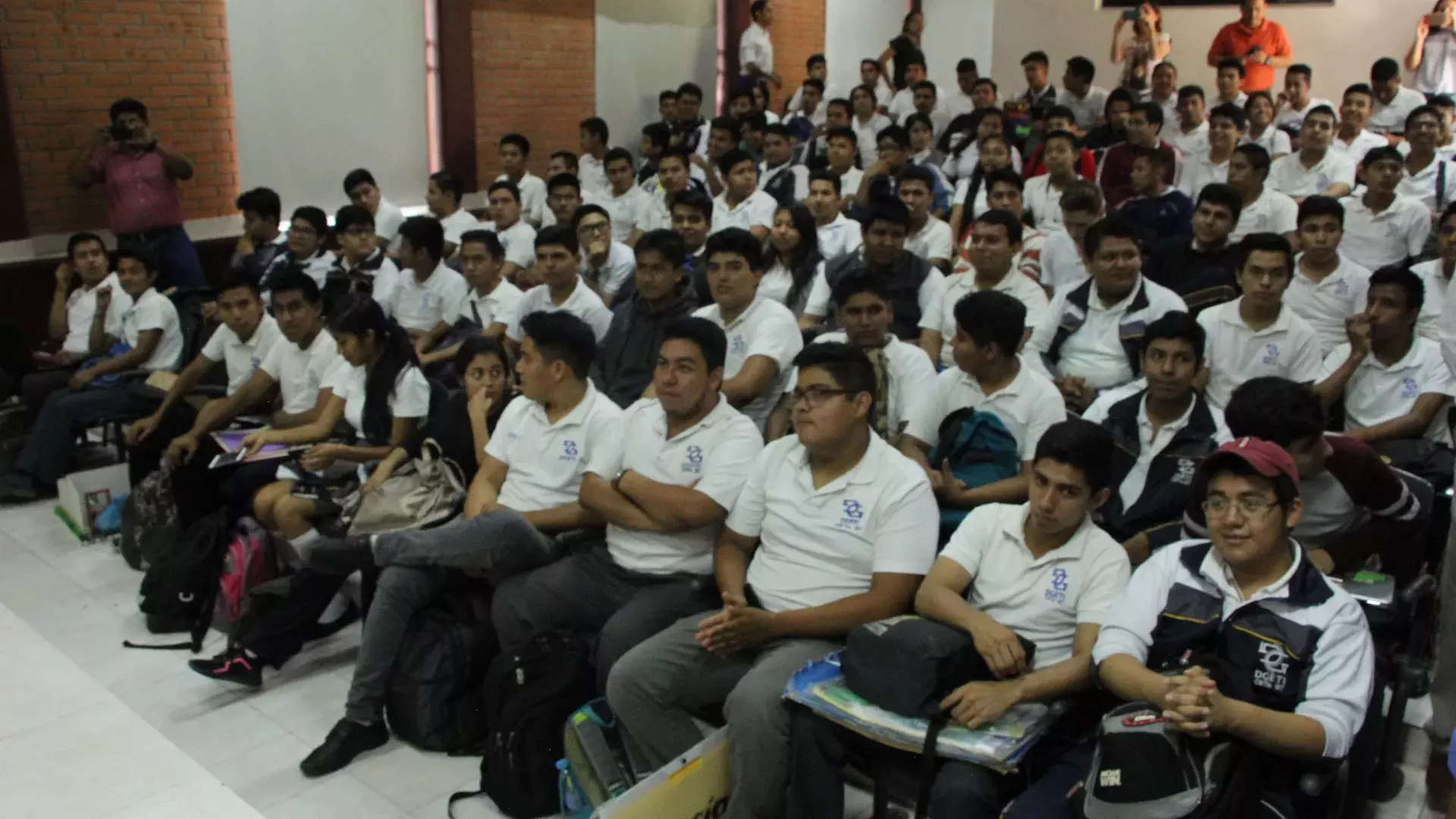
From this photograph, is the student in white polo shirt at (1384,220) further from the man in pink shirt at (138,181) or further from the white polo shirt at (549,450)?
the man in pink shirt at (138,181)

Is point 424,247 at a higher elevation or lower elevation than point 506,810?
higher

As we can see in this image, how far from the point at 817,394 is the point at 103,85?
5.91 meters

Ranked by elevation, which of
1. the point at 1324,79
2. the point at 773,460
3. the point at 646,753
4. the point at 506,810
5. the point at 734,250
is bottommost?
the point at 506,810

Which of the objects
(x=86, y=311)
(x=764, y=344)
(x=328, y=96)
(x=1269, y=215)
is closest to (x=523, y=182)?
(x=328, y=96)

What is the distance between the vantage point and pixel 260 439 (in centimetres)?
412

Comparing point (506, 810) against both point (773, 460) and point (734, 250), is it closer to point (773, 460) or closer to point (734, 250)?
point (773, 460)

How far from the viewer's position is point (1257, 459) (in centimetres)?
220

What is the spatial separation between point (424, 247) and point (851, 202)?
9.74ft

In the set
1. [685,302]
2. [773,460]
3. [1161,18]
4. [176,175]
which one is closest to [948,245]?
[685,302]

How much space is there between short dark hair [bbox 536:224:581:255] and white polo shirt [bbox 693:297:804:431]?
0.95m

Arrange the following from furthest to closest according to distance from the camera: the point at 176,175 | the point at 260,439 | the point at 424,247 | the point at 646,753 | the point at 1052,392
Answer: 1. the point at 176,175
2. the point at 424,247
3. the point at 260,439
4. the point at 1052,392
5. the point at 646,753

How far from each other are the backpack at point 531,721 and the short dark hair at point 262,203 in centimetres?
420

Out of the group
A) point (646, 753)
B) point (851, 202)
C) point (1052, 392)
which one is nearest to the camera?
point (646, 753)

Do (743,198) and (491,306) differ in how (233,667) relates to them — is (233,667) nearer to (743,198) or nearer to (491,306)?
(491,306)
